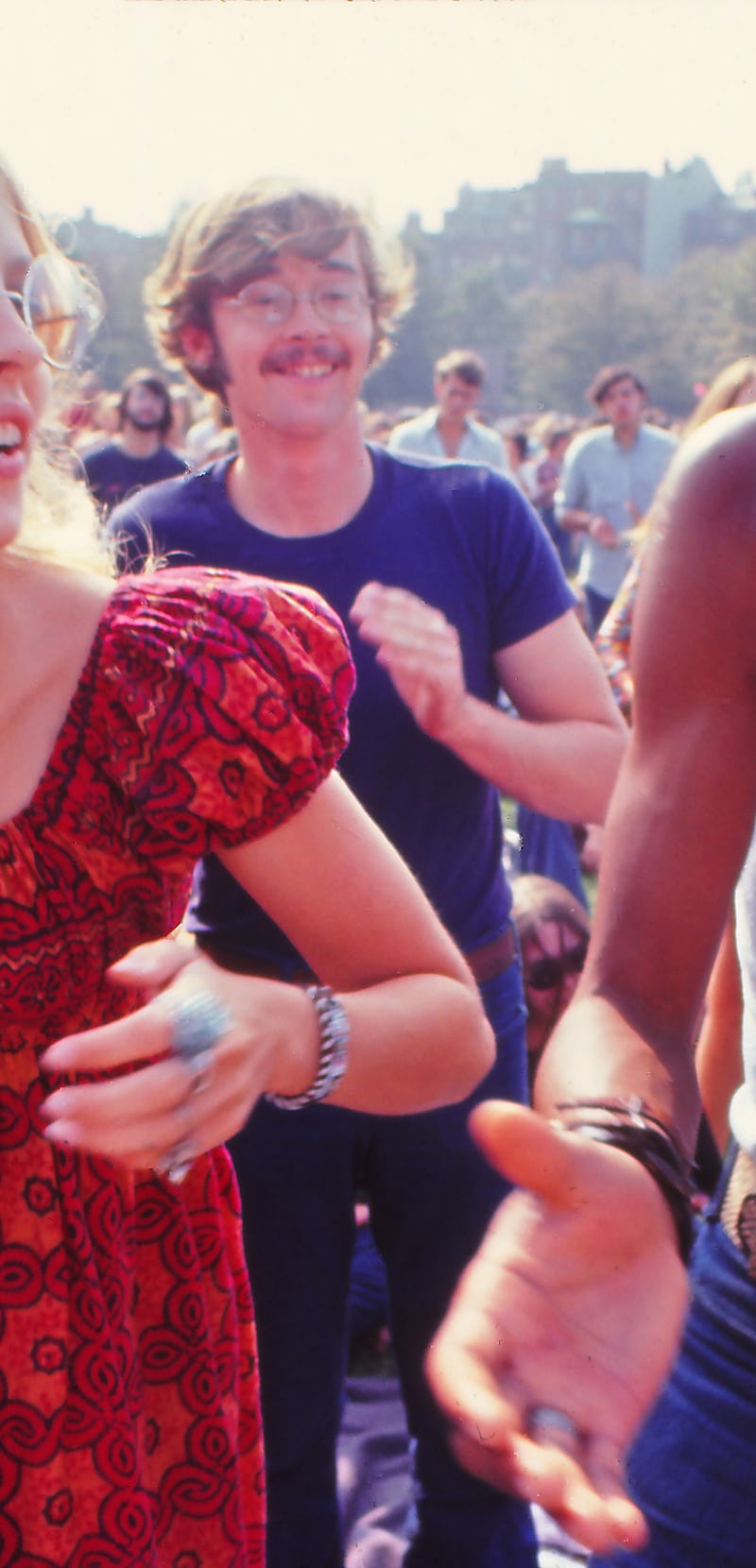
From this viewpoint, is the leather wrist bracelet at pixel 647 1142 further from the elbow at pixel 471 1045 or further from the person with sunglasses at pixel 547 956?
the person with sunglasses at pixel 547 956

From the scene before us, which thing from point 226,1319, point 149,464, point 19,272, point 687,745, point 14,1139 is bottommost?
point 149,464

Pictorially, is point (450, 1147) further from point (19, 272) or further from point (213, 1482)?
point (19, 272)

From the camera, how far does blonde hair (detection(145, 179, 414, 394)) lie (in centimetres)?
226

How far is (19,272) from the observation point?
4.76 feet

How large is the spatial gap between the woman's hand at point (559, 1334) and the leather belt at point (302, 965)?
108 cm

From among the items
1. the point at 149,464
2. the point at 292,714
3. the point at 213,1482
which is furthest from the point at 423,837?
the point at 149,464

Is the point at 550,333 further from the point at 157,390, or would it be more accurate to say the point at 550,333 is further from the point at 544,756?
the point at 544,756

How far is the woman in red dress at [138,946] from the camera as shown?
1.31 metres

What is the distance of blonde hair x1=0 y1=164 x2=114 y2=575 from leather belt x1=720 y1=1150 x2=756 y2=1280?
853 millimetres

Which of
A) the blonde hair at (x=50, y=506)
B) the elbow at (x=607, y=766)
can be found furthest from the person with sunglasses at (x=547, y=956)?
the blonde hair at (x=50, y=506)

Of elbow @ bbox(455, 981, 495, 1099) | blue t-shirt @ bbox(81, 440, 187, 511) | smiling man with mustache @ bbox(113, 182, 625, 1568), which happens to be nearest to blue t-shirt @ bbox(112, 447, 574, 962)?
smiling man with mustache @ bbox(113, 182, 625, 1568)

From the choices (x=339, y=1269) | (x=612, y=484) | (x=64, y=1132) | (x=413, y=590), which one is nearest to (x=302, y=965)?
(x=339, y=1269)

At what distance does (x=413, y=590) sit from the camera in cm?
221

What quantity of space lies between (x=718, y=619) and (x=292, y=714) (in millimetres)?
384
